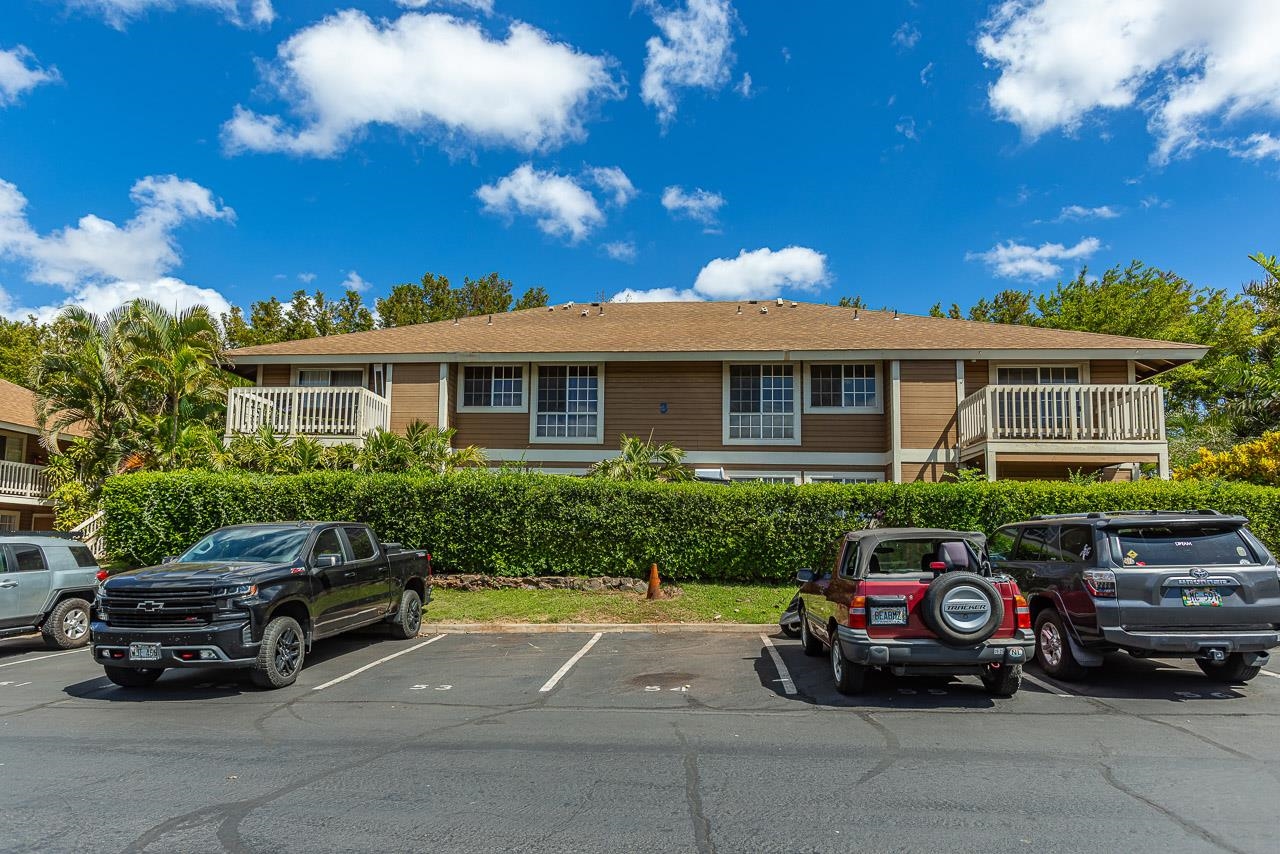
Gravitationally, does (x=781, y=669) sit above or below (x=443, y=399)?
below

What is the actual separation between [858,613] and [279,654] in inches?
239

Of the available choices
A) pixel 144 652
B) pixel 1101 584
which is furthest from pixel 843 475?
pixel 144 652

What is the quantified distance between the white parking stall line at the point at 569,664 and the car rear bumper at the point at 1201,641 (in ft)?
19.2

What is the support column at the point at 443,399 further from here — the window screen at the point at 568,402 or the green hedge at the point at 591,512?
the green hedge at the point at 591,512

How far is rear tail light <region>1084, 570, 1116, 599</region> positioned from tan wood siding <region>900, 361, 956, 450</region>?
35.6ft

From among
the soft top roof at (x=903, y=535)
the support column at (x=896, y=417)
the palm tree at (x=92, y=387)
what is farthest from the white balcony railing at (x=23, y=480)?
the soft top roof at (x=903, y=535)

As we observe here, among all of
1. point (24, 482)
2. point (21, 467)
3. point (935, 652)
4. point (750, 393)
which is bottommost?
point (935, 652)

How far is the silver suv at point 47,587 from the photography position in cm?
1048

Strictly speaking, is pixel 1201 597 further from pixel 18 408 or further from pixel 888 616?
pixel 18 408

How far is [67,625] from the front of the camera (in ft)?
36.9

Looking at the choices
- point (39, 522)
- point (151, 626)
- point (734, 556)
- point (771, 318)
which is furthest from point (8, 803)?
point (39, 522)

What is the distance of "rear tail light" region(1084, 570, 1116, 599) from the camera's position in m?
7.38

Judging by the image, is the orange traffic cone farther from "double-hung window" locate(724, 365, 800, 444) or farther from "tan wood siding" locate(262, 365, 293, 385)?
"tan wood siding" locate(262, 365, 293, 385)

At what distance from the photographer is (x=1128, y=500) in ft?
45.2
